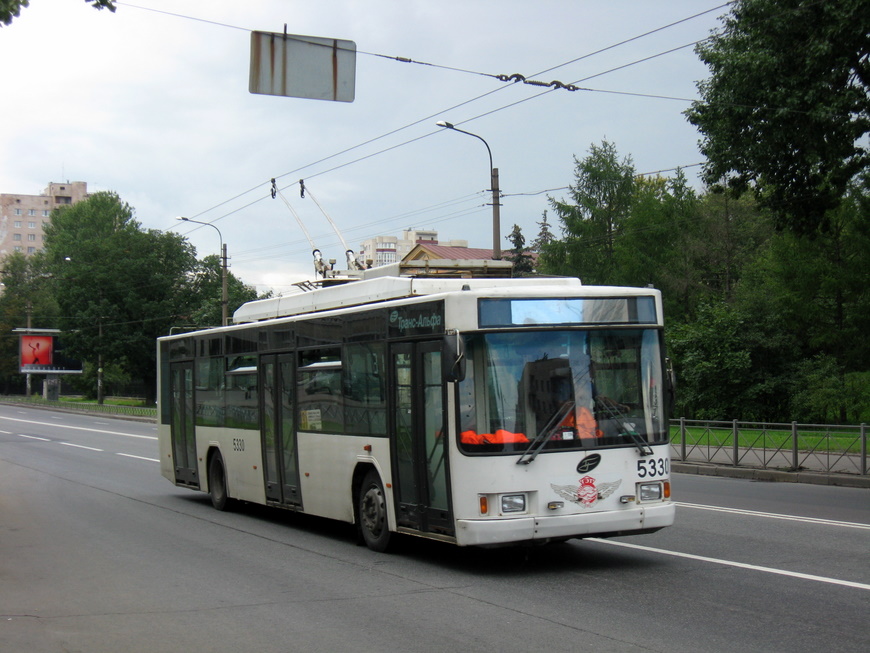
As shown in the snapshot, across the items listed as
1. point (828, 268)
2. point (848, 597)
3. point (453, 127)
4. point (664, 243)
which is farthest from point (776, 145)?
point (664, 243)

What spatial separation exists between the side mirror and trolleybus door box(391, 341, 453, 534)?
0.59 meters

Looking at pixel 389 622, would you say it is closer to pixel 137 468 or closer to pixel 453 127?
pixel 137 468

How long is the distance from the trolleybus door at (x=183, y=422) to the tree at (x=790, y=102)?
1024cm

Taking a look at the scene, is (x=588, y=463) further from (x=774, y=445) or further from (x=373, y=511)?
(x=774, y=445)

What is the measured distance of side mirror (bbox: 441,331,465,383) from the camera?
8.43 metres

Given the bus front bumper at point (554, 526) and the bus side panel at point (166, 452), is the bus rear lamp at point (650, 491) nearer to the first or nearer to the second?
the bus front bumper at point (554, 526)

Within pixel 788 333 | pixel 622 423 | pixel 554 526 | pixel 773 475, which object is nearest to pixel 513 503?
pixel 554 526

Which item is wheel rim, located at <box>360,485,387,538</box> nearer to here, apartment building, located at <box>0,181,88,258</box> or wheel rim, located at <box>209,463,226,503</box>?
wheel rim, located at <box>209,463,226,503</box>

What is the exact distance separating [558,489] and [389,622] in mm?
2320

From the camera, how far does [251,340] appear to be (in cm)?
1345

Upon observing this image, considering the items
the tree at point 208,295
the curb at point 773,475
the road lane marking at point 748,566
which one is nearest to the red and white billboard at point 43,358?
the tree at point 208,295

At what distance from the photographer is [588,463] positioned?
353 inches

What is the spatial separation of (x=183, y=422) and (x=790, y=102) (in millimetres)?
11100

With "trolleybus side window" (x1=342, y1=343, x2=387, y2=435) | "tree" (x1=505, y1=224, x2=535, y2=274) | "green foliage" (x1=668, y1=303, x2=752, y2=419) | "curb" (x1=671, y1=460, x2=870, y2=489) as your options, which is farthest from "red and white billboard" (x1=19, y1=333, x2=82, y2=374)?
"trolleybus side window" (x1=342, y1=343, x2=387, y2=435)
